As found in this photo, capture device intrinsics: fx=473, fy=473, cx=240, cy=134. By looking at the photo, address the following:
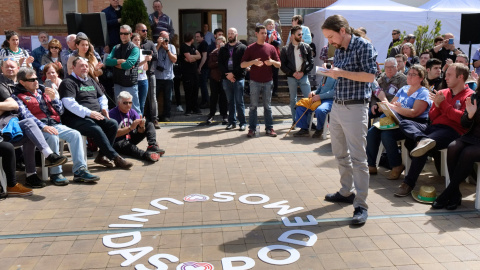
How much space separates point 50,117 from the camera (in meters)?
6.51

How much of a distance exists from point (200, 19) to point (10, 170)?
11.7 metres

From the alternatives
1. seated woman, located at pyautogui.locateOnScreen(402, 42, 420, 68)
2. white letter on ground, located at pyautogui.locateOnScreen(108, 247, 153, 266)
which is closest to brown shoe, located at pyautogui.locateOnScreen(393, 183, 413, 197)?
white letter on ground, located at pyautogui.locateOnScreen(108, 247, 153, 266)

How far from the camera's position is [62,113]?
666cm

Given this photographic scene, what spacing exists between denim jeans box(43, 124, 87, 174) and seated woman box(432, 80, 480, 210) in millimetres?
4440

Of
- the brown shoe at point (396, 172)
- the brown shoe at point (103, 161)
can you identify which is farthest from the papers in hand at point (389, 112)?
the brown shoe at point (103, 161)

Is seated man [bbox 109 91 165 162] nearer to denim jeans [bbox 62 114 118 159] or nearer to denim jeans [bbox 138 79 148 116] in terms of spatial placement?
denim jeans [bbox 62 114 118 159]

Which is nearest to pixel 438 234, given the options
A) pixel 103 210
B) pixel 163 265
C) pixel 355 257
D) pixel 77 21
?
pixel 355 257

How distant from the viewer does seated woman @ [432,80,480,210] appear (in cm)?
499

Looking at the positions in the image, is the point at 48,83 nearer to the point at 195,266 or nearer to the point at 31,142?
the point at 31,142

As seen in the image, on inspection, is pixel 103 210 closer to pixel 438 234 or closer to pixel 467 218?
pixel 438 234

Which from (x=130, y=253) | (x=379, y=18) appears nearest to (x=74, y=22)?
(x=130, y=253)

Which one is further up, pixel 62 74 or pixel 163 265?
pixel 62 74

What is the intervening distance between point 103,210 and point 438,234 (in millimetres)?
3429

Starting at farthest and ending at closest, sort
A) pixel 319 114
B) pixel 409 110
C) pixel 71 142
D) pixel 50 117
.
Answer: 1. pixel 319 114
2. pixel 50 117
3. pixel 71 142
4. pixel 409 110
